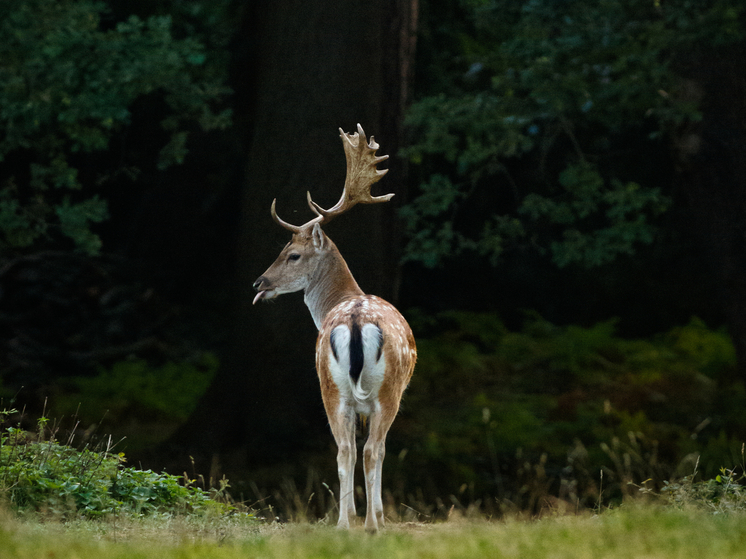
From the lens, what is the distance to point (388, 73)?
1045 centimetres

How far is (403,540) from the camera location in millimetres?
5023

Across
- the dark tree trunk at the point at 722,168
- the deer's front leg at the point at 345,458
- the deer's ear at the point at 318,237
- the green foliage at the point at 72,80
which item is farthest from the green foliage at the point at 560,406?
the green foliage at the point at 72,80

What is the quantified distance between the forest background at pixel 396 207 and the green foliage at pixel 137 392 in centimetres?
4

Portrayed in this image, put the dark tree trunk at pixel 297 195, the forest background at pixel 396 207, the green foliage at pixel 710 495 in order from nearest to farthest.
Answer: the green foliage at pixel 710 495, the forest background at pixel 396 207, the dark tree trunk at pixel 297 195

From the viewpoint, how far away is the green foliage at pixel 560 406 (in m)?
10.9

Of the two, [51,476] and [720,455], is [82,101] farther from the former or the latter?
[720,455]

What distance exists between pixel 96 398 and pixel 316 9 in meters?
6.03

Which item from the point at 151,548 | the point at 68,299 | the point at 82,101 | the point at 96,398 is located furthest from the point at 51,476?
the point at 68,299

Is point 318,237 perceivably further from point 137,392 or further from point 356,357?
point 137,392

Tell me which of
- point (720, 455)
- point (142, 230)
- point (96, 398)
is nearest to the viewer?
point (720, 455)

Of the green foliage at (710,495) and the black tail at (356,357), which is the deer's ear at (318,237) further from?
the green foliage at (710,495)

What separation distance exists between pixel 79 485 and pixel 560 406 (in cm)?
789

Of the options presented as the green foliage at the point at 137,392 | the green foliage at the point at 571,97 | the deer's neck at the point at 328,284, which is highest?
the green foliage at the point at 571,97

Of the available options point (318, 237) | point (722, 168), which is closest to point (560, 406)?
point (722, 168)
